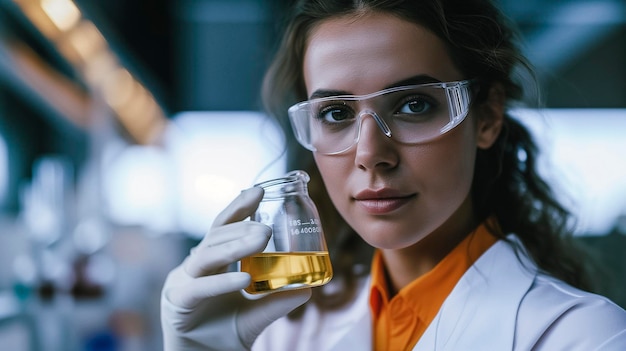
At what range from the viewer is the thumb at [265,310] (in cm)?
135

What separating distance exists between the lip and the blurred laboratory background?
48 cm

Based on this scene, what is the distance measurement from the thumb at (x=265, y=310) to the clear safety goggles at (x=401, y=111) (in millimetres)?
332

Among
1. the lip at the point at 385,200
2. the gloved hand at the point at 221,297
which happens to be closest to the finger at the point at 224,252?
the gloved hand at the point at 221,297

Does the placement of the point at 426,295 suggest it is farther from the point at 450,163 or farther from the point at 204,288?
the point at 204,288

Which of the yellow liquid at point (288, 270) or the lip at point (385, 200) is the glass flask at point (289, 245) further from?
the lip at point (385, 200)

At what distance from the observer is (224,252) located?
4.16 ft

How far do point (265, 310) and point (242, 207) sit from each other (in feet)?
0.80

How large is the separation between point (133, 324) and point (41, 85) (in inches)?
59.4

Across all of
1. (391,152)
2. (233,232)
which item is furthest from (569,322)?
(233,232)

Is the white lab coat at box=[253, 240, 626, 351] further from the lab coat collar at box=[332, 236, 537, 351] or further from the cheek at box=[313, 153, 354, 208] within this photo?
the cheek at box=[313, 153, 354, 208]

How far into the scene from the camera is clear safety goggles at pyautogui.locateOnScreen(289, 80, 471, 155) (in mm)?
1310

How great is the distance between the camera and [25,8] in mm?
2164

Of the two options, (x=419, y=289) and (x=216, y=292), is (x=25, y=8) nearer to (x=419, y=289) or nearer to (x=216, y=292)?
(x=216, y=292)

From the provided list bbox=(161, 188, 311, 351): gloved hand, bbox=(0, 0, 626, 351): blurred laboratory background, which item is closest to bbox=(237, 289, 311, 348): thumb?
bbox=(161, 188, 311, 351): gloved hand
